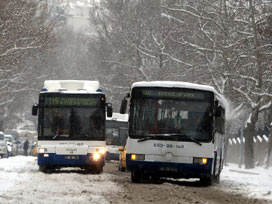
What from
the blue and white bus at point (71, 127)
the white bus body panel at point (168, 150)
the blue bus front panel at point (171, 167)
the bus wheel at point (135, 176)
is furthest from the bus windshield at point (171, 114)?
the blue and white bus at point (71, 127)

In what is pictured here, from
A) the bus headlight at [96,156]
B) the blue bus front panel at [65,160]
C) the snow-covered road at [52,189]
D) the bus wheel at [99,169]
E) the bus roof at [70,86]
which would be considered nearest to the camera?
the snow-covered road at [52,189]

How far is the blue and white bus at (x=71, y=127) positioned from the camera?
1078 inches

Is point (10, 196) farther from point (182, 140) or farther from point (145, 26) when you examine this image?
point (145, 26)

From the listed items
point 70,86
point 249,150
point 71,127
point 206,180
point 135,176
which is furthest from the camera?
point 249,150

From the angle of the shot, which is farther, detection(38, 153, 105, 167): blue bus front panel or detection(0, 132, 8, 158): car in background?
detection(0, 132, 8, 158): car in background

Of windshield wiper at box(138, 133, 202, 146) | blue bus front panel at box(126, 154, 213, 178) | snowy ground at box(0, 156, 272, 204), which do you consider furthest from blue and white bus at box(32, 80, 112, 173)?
windshield wiper at box(138, 133, 202, 146)

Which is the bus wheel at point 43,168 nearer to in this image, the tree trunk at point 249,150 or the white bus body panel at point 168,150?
the white bus body panel at point 168,150

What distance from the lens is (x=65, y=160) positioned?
2739 cm

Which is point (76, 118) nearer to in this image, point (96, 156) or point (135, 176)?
point (96, 156)

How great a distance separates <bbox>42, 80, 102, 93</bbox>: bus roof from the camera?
2802 centimetres

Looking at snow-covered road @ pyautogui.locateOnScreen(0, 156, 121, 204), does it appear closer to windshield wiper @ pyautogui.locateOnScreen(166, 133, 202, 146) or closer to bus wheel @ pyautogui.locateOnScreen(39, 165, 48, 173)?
windshield wiper @ pyautogui.locateOnScreen(166, 133, 202, 146)

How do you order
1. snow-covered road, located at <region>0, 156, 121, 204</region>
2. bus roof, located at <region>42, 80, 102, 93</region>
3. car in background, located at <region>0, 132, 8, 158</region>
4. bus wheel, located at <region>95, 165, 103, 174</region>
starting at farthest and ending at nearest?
car in background, located at <region>0, 132, 8, 158</region>
bus roof, located at <region>42, 80, 102, 93</region>
bus wheel, located at <region>95, 165, 103, 174</region>
snow-covered road, located at <region>0, 156, 121, 204</region>

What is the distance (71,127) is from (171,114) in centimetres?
607

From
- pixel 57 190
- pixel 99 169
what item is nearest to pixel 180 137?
pixel 57 190
